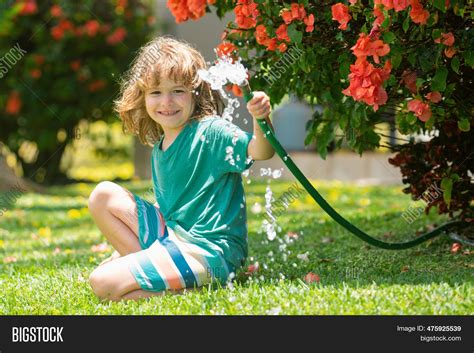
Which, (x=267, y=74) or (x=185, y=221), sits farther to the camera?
(x=267, y=74)

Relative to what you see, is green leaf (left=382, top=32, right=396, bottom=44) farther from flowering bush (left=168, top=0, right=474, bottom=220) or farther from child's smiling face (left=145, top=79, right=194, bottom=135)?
child's smiling face (left=145, top=79, right=194, bottom=135)

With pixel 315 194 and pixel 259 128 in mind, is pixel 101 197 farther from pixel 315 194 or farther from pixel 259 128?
pixel 315 194

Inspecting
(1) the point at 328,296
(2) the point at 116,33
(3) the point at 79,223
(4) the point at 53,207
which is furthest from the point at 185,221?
(2) the point at 116,33

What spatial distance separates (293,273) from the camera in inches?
133

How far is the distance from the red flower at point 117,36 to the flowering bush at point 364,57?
16.3 ft

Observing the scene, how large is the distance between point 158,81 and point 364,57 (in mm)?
815

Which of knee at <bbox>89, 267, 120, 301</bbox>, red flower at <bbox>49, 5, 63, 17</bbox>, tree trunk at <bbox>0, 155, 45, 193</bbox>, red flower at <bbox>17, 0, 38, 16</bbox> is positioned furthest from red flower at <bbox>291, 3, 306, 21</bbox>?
red flower at <bbox>49, 5, 63, 17</bbox>

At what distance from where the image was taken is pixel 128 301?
2.93 meters

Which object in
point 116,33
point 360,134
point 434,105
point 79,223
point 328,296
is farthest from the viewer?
point 116,33

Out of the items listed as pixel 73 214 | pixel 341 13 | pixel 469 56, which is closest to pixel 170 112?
pixel 341 13

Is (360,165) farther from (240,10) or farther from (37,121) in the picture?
(240,10)

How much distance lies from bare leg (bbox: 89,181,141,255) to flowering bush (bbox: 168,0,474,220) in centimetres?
80
